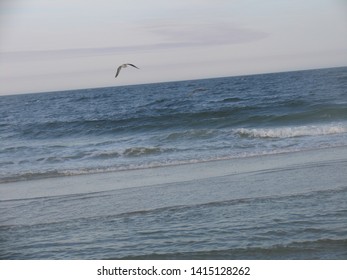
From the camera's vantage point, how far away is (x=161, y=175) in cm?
1051

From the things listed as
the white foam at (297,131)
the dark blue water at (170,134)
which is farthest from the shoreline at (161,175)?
the white foam at (297,131)

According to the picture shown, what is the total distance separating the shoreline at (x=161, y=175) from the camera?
976 cm

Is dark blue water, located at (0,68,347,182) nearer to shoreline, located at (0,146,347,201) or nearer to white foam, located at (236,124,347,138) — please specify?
white foam, located at (236,124,347,138)

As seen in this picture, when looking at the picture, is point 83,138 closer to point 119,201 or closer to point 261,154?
point 261,154

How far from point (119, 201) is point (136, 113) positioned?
16.8m

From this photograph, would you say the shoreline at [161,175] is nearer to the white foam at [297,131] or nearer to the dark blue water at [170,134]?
the dark blue water at [170,134]

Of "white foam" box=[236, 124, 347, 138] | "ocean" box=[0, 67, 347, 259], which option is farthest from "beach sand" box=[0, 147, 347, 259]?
"white foam" box=[236, 124, 347, 138]

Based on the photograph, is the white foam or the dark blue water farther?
the white foam

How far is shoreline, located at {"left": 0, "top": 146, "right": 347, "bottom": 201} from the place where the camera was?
384 inches

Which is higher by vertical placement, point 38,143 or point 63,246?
point 38,143
